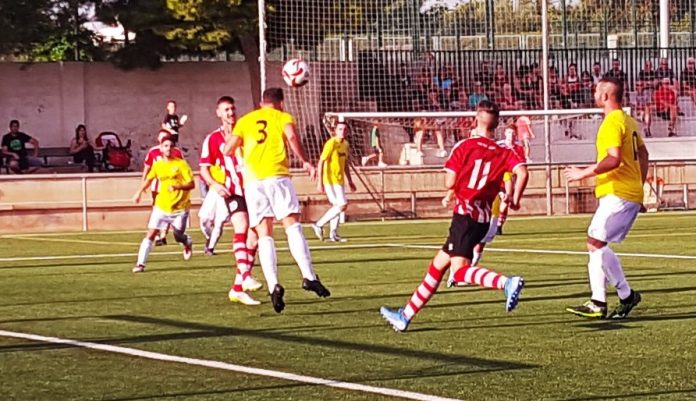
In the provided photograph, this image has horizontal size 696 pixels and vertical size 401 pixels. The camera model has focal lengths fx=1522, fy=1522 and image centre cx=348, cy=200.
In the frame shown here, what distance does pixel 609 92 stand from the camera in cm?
1226

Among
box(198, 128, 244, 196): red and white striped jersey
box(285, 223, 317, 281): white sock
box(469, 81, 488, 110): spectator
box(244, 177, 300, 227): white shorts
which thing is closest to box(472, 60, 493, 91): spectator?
box(469, 81, 488, 110): spectator

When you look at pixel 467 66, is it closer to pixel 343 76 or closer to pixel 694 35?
pixel 343 76

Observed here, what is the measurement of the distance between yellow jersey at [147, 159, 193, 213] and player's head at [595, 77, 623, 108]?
8.37m

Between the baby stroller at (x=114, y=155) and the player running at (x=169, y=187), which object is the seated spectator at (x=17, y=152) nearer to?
the baby stroller at (x=114, y=155)

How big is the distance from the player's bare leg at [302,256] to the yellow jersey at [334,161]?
11.4 meters

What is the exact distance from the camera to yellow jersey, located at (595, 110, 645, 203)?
12141 millimetres

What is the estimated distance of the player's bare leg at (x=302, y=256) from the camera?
1323 centimetres

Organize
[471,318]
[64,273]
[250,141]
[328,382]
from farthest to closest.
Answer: [64,273], [250,141], [471,318], [328,382]

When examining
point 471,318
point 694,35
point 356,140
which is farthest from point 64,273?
point 694,35

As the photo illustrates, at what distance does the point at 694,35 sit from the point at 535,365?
33.8m

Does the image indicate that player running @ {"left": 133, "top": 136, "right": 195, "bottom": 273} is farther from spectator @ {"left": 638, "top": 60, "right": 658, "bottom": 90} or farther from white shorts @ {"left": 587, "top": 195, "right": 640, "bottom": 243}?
spectator @ {"left": 638, "top": 60, "right": 658, "bottom": 90}

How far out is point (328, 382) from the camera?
9141mm

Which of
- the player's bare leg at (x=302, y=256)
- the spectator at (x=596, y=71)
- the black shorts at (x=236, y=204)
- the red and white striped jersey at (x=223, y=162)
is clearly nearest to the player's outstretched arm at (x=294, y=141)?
the player's bare leg at (x=302, y=256)

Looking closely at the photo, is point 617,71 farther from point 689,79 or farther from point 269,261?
point 269,261
